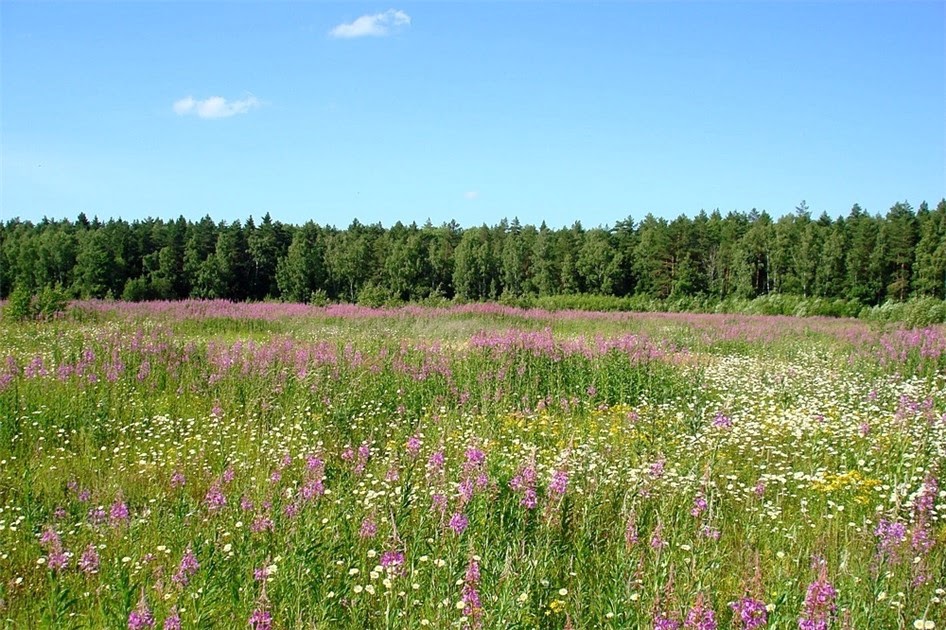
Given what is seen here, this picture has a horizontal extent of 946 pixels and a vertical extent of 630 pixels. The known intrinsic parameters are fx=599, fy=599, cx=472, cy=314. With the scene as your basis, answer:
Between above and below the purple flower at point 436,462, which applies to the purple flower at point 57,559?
below

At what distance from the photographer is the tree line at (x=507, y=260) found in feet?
159

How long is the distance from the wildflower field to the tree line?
3818 cm

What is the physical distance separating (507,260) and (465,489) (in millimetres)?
56418

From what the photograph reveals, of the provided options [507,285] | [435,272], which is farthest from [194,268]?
[507,285]

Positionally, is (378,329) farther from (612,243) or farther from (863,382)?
(612,243)

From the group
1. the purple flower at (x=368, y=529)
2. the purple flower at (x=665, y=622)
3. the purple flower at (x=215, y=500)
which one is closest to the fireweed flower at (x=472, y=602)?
the purple flower at (x=665, y=622)

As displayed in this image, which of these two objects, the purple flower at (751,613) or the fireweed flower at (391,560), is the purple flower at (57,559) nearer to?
the fireweed flower at (391,560)

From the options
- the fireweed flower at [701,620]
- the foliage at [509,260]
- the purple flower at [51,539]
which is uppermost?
the foliage at [509,260]

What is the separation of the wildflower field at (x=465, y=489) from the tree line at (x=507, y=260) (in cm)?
3818

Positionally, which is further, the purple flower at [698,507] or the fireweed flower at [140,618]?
the purple flower at [698,507]

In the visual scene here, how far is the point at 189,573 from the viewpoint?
3.16 m

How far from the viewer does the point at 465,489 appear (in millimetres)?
3592

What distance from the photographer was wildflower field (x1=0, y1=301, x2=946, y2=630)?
9.82 feet

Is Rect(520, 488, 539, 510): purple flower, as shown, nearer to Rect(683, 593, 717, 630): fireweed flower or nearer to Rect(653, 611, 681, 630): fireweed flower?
Rect(653, 611, 681, 630): fireweed flower
